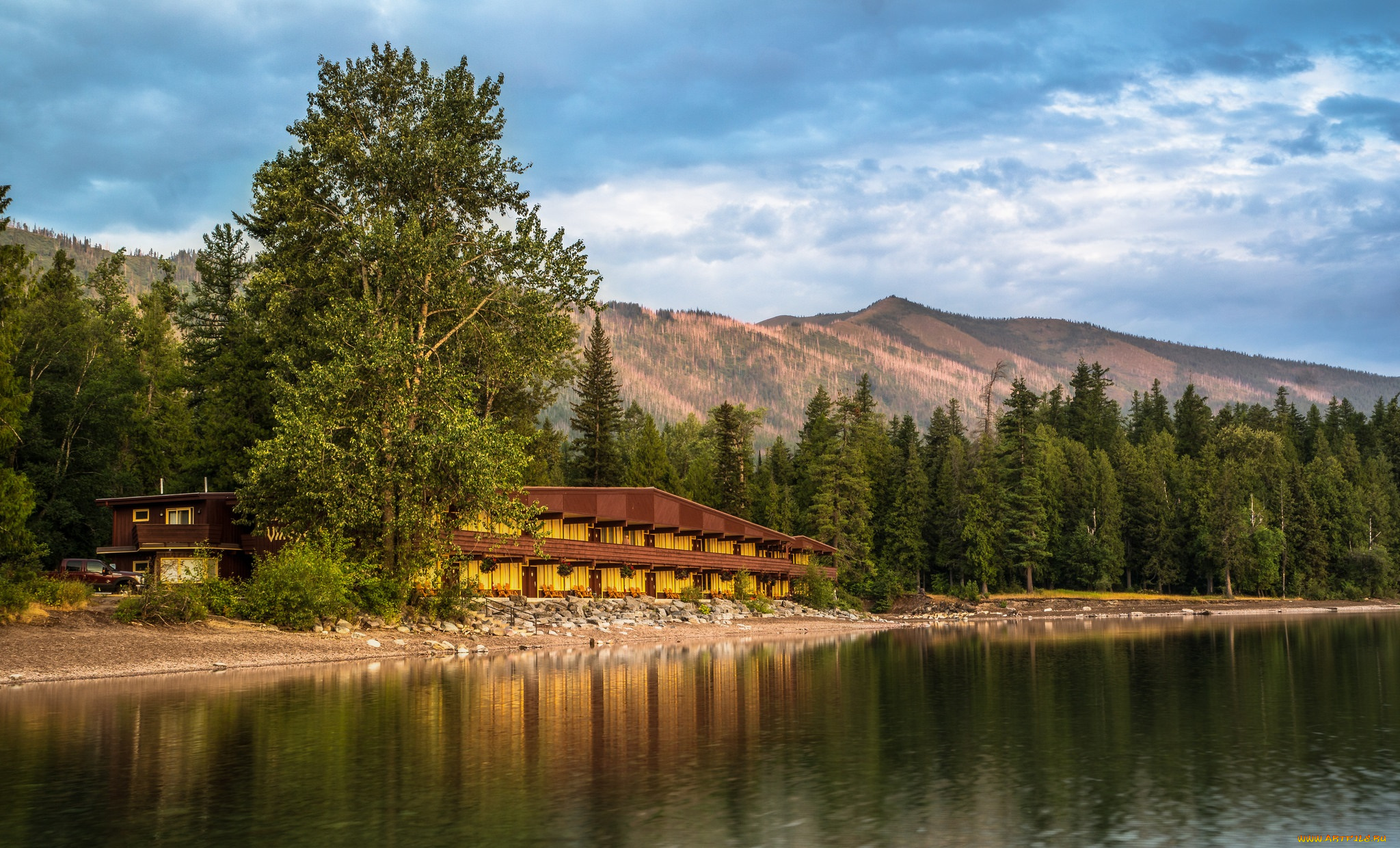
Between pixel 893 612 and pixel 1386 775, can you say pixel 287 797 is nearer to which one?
pixel 1386 775

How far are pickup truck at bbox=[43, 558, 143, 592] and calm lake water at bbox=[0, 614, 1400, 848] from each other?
22288mm

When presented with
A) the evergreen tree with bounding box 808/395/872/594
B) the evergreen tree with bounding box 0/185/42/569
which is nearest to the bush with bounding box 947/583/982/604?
the evergreen tree with bounding box 808/395/872/594

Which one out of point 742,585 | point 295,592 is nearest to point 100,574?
point 295,592

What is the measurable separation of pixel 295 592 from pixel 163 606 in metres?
4.66

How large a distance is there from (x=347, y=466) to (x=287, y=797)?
30.5 meters

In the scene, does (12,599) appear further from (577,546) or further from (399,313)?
(577,546)

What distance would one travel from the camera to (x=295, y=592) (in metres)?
40.8

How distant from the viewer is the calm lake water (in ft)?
40.7

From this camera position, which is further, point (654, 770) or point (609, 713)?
point (609, 713)

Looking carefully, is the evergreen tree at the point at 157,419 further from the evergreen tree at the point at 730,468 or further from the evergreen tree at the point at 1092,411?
the evergreen tree at the point at 1092,411

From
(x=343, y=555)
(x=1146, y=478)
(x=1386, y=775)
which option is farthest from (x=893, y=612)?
(x=1386, y=775)

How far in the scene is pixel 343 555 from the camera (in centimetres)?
4331

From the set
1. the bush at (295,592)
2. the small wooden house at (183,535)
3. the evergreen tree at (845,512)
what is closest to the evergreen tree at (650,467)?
the evergreen tree at (845,512)

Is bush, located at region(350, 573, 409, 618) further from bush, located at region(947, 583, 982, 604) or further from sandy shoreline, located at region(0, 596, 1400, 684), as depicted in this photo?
bush, located at region(947, 583, 982, 604)
